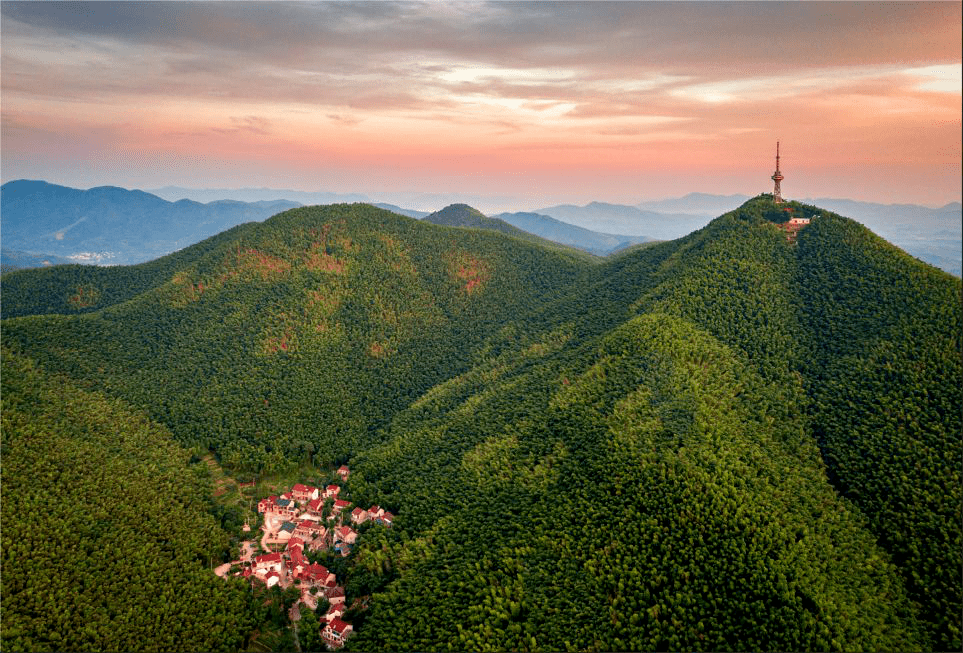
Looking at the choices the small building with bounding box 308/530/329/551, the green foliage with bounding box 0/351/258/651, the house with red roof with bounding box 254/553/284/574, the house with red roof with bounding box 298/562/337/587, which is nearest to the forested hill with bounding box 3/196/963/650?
the house with red roof with bounding box 298/562/337/587

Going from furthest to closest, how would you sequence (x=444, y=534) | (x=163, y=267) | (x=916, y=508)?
(x=163, y=267), (x=444, y=534), (x=916, y=508)

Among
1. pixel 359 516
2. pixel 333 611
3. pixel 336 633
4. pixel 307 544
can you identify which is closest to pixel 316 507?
pixel 307 544

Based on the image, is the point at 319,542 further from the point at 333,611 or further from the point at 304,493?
the point at 333,611

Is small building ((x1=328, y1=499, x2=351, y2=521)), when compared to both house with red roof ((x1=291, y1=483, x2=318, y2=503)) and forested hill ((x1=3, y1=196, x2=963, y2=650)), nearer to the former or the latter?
forested hill ((x1=3, y1=196, x2=963, y2=650))

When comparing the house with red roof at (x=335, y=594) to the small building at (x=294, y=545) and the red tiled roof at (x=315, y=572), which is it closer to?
the red tiled roof at (x=315, y=572)

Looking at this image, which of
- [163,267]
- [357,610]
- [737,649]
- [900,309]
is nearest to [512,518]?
[357,610]

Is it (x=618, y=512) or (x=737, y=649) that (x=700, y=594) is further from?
(x=618, y=512)
